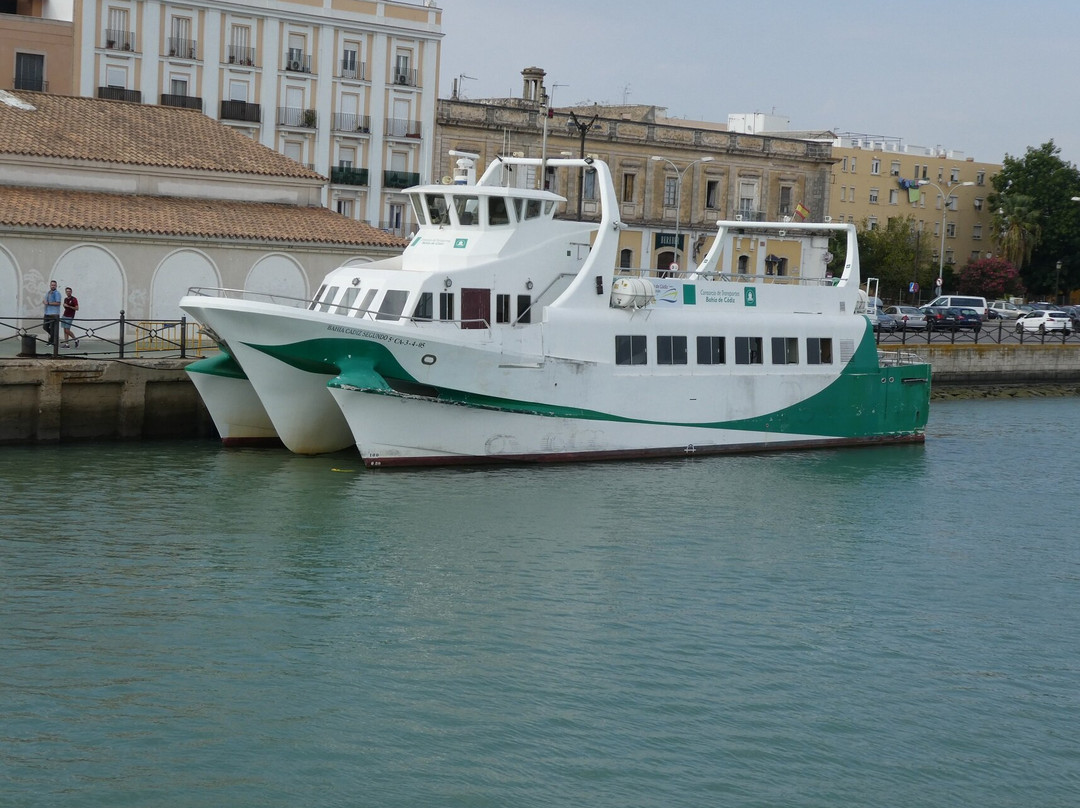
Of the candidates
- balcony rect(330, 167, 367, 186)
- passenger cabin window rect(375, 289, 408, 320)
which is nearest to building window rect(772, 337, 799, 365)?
passenger cabin window rect(375, 289, 408, 320)

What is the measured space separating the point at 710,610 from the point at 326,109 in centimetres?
4818

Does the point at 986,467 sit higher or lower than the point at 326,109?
lower

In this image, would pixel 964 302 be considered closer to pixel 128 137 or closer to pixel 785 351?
pixel 785 351

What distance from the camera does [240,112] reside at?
5938 centimetres

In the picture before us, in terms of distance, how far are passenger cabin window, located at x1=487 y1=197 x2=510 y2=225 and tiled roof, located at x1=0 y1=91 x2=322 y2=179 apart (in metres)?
12.1

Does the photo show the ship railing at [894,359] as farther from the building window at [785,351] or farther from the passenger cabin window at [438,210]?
the passenger cabin window at [438,210]

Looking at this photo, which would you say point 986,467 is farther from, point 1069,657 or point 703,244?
point 703,244

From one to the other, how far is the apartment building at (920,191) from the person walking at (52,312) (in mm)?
67655

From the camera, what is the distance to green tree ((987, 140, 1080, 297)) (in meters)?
91.6

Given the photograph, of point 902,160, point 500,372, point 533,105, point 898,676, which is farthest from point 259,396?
point 902,160

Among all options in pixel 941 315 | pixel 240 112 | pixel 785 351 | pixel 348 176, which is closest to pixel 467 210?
pixel 785 351

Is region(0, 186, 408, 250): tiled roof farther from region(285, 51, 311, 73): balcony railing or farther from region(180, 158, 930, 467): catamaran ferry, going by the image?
region(285, 51, 311, 73): balcony railing

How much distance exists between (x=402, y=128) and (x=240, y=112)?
7.68 m

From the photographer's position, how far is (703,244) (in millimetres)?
75062
